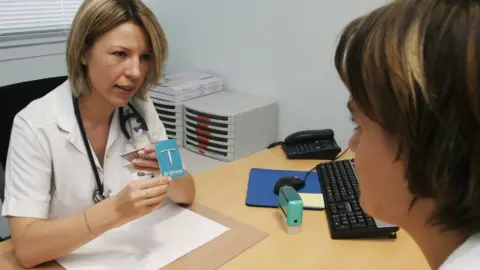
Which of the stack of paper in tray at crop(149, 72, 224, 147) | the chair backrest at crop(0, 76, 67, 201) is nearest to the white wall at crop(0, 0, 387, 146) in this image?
the stack of paper in tray at crop(149, 72, 224, 147)

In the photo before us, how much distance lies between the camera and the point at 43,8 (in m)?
2.28

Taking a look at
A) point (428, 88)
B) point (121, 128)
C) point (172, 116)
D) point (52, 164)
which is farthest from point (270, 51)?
point (428, 88)

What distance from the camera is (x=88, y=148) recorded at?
127cm

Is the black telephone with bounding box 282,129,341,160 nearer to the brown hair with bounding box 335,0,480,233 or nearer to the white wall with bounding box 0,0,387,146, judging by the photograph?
the white wall with bounding box 0,0,387,146

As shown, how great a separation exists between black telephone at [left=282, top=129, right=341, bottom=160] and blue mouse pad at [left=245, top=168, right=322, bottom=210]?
0.14 metres

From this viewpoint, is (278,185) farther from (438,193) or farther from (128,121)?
(438,193)

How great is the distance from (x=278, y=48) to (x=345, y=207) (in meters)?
0.97

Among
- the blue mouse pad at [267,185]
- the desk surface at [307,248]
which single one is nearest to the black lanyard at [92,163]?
the desk surface at [307,248]

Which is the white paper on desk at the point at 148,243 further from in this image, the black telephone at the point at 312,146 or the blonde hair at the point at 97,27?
the black telephone at the point at 312,146

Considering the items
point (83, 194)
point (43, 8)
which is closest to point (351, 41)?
point (83, 194)

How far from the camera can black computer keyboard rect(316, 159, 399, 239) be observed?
3.89 feet

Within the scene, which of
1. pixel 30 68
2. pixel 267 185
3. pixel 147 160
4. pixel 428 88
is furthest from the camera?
pixel 30 68

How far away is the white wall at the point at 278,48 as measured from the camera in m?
1.92

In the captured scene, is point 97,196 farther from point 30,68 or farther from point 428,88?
point 30,68
